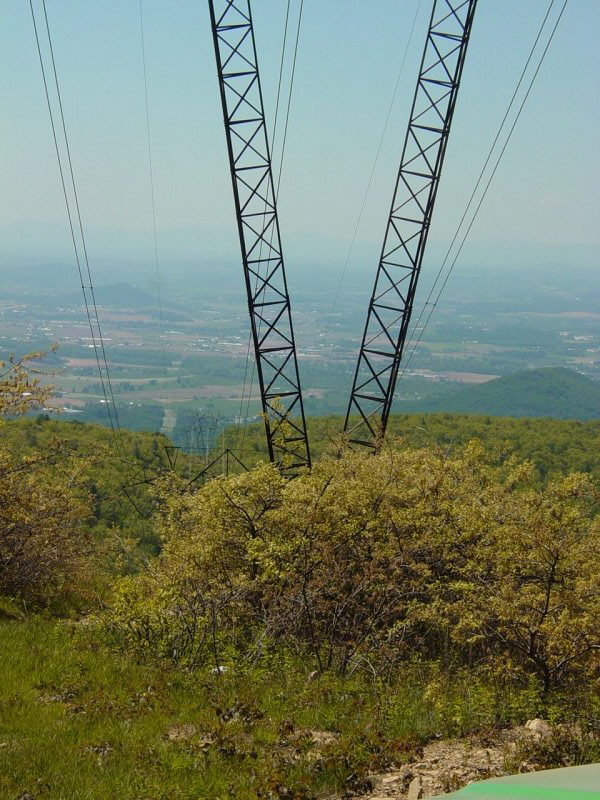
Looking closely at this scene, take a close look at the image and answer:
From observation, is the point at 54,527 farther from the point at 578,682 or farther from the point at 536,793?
the point at 536,793

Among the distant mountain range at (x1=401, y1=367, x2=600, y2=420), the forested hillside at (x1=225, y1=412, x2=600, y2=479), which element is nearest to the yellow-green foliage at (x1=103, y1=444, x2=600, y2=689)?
the forested hillside at (x1=225, y1=412, x2=600, y2=479)

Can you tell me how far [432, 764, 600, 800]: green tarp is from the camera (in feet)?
10.9

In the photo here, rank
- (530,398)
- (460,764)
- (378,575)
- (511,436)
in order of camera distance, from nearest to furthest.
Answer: (460,764) → (378,575) → (511,436) → (530,398)

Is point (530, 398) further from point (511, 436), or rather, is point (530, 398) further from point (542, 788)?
point (542, 788)

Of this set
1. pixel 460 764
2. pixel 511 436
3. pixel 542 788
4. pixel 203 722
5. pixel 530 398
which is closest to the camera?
pixel 542 788

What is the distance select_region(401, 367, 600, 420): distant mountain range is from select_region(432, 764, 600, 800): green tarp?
96.5 metres

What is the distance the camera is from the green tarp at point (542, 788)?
131 inches

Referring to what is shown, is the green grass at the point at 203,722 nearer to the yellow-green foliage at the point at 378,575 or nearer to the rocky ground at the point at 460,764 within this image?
the rocky ground at the point at 460,764

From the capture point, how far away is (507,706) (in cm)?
800

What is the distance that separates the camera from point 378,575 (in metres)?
11.5

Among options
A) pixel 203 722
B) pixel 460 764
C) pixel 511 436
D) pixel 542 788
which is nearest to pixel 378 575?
pixel 203 722

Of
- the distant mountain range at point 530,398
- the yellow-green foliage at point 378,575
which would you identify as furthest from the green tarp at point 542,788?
the distant mountain range at point 530,398

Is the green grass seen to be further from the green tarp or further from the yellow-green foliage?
the green tarp

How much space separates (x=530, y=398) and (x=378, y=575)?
96536mm
